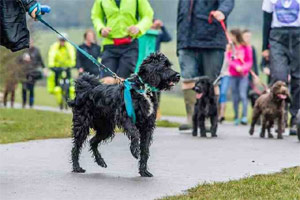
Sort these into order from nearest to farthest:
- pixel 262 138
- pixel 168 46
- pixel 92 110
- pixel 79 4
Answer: pixel 92 110 < pixel 262 138 < pixel 79 4 < pixel 168 46

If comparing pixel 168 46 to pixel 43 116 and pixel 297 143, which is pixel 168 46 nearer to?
pixel 43 116

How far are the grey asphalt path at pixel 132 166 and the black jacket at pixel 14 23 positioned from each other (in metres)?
1.26

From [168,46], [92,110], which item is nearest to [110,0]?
[92,110]

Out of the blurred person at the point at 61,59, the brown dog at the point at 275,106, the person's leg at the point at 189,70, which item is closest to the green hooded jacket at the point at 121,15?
the person's leg at the point at 189,70

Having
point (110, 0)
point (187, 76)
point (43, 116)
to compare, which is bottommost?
point (43, 116)

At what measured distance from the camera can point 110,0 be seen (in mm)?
12188

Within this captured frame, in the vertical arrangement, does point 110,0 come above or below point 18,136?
above

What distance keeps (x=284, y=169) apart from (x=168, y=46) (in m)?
20.8

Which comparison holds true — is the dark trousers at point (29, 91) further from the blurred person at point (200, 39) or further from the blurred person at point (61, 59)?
the blurred person at point (200, 39)

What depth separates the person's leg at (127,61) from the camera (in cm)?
1221

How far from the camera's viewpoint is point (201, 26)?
13484 millimetres

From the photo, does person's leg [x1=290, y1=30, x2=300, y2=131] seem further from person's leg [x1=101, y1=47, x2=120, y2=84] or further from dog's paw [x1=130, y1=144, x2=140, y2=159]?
dog's paw [x1=130, y1=144, x2=140, y2=159]

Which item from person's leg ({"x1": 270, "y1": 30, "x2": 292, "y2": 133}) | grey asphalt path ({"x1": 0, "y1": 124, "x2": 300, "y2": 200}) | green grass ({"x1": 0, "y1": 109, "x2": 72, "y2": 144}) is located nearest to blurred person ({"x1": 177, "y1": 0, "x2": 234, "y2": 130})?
person's leg ({"x1": 270, "y1": 30, "x2": 292, "y2": 133})

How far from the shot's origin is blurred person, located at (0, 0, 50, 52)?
25.6 feet
